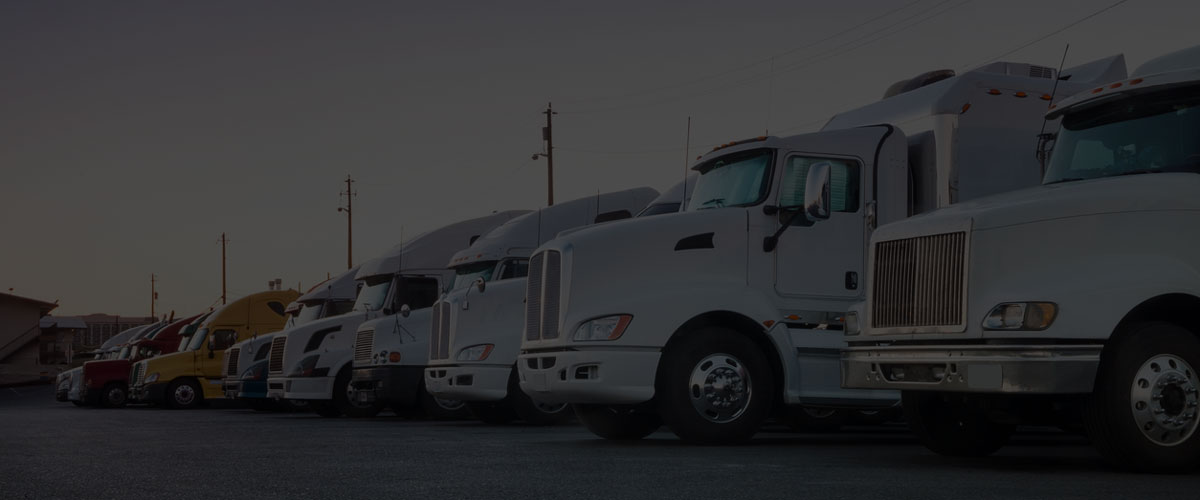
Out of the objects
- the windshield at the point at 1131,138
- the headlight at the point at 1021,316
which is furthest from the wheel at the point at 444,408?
the headlight at the point at 1021,316

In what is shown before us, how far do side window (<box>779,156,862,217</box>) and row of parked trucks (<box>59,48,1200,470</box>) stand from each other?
0.07 feet

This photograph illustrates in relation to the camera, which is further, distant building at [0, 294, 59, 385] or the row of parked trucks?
distant building at [0, 294, 59, 385]

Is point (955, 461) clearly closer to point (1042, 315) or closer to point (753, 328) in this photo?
→ point (1042, 315)

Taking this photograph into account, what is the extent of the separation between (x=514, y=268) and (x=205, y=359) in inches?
543

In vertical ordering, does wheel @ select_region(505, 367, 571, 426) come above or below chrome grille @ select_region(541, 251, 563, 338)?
below

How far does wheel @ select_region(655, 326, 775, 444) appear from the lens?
11836 mm

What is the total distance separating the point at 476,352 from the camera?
57.3ft

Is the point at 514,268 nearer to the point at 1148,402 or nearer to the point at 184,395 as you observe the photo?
the point at 1148,402

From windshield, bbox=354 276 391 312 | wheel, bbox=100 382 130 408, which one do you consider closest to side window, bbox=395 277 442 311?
windshield, bbox=354 276 391 312

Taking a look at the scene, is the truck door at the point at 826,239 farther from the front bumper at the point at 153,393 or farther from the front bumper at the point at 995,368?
A: the front bumper at the point at 153,393

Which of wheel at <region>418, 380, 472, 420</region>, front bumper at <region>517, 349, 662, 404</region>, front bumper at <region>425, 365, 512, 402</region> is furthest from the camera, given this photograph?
wheel at <region>418, 380, 472, 420</region>

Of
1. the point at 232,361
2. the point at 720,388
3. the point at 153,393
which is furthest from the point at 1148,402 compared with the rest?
the point at 153,393

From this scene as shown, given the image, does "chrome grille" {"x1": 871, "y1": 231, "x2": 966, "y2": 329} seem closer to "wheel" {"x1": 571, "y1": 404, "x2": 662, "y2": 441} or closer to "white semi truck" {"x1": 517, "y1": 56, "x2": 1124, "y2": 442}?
"white semi truck" {"x1": 517, "y1": 56, "x2": 1124, "y2": 442}

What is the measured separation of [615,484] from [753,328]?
4392 millimetres
